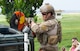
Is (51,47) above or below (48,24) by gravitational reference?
below

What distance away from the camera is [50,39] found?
5.18m

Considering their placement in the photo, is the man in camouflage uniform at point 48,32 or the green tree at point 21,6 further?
the green tree at point 21,6

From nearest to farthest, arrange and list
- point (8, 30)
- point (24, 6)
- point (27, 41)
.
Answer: point (27, 41) → point (8, 30) → point (24, 6)

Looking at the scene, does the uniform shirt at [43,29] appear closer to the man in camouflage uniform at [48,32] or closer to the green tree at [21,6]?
the man in camouflage uniform at [48,32]

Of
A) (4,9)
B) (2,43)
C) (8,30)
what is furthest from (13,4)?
(2,43)

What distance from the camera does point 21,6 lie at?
1346 centimetres

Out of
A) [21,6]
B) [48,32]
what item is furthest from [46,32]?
[21,6]

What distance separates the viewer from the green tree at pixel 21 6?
13492 millimetres

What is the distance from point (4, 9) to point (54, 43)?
30.7 ft

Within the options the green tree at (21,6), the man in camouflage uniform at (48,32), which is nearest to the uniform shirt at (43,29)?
the man in camouflage uniform at (48,32)

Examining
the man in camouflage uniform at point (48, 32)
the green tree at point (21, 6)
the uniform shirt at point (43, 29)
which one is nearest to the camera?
the uniform shirt at point (43, 29)

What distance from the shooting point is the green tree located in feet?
44.3

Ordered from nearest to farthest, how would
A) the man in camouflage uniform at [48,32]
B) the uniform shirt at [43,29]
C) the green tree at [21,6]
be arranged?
the uniform shirt at [43,29]
the man in camouflage uniform at [48,32]
the green tree at [21,6]

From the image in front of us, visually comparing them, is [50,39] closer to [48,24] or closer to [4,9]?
[48,24]
